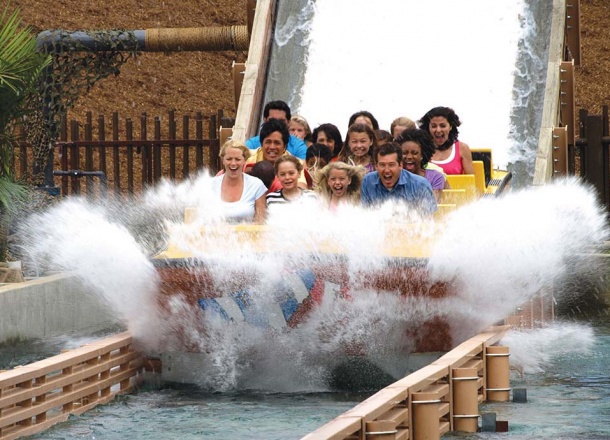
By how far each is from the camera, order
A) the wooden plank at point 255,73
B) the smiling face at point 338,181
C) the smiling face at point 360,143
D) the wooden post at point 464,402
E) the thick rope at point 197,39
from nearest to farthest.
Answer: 1. the wooden post at point 464,402
2. the smiling face at point 338,181
3. the smiling face at point 360,143
4. the wooden plank at point 255,73
5. the thick rope at point 197,39

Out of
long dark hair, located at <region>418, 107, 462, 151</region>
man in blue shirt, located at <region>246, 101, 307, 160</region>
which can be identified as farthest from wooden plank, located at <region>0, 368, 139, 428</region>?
long dark hair, located at <region>418, 107, 462, 151</region>

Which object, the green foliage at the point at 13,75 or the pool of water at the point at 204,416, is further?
the green foliage at the point at 13,75

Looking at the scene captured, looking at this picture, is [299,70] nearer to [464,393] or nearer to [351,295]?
[351,295]

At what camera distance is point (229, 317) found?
313 inches

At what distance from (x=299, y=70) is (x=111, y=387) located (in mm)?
6757

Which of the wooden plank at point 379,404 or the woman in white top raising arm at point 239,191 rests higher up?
the woman in white top raising arm at point 239,191

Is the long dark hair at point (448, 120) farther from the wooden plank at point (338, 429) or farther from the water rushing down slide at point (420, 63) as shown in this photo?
the wooden plank at point (338, 429)

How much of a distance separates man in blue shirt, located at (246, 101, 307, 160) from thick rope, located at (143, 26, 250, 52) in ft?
22.5

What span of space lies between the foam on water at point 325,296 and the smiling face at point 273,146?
1.21m

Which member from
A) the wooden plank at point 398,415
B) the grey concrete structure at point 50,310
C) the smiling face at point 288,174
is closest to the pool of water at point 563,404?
the wooden plank at point 398,415

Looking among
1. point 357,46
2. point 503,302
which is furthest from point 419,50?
point 503,302

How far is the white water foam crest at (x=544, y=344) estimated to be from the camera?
905 centimetres

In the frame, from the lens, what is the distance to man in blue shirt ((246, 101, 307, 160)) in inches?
416

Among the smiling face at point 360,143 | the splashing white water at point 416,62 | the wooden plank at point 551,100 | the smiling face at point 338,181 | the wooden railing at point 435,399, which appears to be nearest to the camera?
the wooden railing at point 435,399
